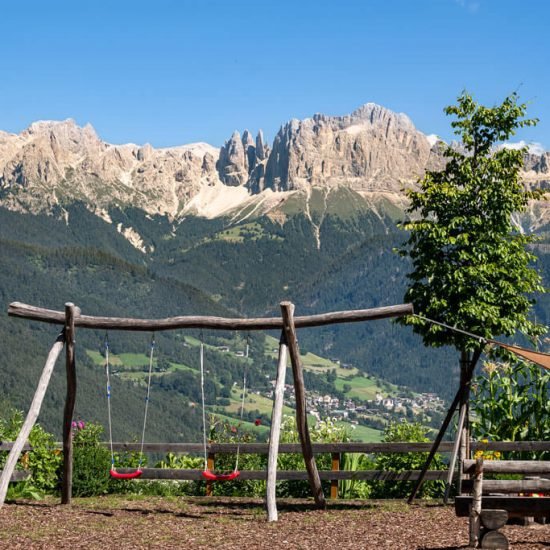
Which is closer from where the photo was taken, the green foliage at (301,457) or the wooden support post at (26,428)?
the wooden support post at (26,428)

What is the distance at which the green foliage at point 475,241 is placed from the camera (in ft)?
61.1

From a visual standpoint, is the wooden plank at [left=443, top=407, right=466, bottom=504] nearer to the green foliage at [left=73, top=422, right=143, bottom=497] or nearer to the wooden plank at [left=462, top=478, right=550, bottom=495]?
the wooden plank at [left=462, top=478, right=550, bottom=495]

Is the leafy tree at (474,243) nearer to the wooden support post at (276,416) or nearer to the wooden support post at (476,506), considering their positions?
the wooden support post at (276,416)

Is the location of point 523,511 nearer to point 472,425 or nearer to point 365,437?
point 472,425

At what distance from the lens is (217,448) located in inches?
800

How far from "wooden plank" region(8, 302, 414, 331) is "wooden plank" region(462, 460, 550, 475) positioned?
3747mm

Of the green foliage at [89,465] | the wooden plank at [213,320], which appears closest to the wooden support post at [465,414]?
the wooden plank at [213,320]

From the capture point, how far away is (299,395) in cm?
1727

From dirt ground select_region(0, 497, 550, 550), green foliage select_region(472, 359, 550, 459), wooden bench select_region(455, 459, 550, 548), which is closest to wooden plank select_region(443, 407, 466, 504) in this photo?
dirt ground select_region(0, 497, 550, 550)

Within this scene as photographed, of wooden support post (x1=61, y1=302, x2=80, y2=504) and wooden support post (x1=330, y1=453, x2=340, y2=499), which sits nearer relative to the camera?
wooden support post (x1=61, y1=302, x2=80, y2=504)

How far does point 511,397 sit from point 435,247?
3539mm

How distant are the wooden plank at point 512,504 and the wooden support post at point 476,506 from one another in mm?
134

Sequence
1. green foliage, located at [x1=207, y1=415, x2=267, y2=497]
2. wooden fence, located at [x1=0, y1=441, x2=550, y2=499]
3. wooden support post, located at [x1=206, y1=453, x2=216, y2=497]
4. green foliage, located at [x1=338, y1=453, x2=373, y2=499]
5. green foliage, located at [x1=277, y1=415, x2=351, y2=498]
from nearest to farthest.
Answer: wooden fence, located at [x1=0, y1=441, x2=550, y2=499] → green foliage, located at [x1=338, y1=453, x2=373, y2=499] → green foliage, located at [x1=277, y1=415, x2=351, y2=498] → wooden support post, located at [x1=206, y1=453, x2=216, y2=497] → green foliage, located at [x1=207, y1=415, x2=267, y2=497]

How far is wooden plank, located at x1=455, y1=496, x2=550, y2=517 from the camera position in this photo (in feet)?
41.5
